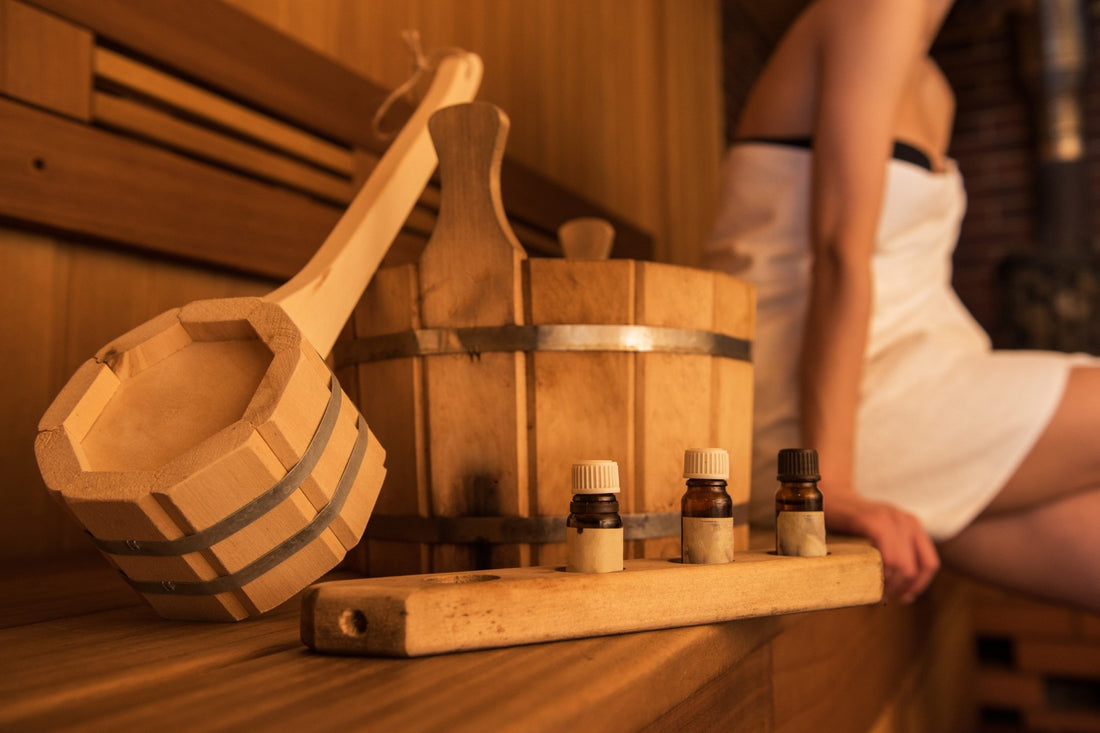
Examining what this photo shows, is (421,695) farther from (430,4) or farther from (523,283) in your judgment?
(430,4)

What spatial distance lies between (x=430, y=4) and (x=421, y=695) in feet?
6.01

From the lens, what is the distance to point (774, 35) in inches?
189

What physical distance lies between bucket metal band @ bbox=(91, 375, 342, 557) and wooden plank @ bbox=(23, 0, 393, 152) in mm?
Result: 904

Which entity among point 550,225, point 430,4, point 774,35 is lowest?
point 550,225

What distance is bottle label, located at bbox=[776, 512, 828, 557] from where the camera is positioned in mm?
871

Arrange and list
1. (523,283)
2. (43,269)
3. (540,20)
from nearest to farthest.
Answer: (523,283) < (43,269) < (540,20)

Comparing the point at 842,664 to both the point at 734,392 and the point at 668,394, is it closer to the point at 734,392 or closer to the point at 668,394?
the point at 734,392

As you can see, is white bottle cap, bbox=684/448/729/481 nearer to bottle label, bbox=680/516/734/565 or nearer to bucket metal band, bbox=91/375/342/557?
bottle label, bbox=680/516/734/565

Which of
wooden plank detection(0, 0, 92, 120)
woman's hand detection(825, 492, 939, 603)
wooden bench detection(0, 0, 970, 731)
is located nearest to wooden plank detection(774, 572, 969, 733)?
wooden bench detection(0, 0, 970, 731)

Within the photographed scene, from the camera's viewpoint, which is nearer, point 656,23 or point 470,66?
point 470,66

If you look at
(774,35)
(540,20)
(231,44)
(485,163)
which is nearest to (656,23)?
(540,20)

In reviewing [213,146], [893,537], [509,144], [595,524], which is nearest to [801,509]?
[595,524]

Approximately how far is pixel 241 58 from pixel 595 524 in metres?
1.14

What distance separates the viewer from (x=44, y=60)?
121 centimetres
